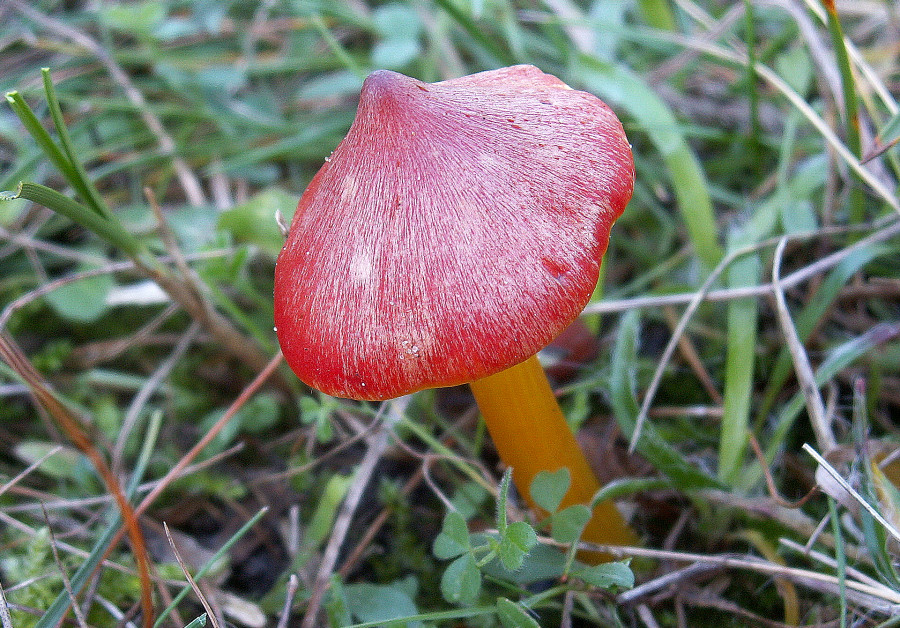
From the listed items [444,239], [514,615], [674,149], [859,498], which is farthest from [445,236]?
[674,149]

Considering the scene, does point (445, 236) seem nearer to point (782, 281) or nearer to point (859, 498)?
point (859, 498)

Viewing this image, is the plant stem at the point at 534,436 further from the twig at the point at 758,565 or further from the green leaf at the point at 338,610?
the green leaf at the point at 338,610

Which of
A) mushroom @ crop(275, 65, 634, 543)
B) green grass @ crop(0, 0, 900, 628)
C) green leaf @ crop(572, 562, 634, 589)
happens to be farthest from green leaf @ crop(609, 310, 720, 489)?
mushroom @ crop(275, 65, 634, 543)

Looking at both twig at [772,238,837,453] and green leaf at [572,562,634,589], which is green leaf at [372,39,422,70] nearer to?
twig at [772,238,837,453]

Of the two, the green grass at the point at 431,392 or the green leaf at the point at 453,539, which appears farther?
the green grass at the point at 431,392

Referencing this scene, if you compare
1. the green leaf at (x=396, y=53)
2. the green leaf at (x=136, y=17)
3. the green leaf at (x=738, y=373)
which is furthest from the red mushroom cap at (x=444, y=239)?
the green leaf at (x=136, y=17)

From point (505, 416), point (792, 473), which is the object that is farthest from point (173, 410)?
point (792, 473)
